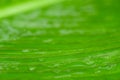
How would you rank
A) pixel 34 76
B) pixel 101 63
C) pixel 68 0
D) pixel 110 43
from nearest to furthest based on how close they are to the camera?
pixel 34 76 → pixel 101 63 → pixel 110 43 → pixel 68 0

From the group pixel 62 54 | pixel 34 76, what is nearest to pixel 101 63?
pixel 62 54

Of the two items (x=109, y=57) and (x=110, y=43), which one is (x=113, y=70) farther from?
(x=110, y=43)

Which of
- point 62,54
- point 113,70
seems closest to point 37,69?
point 62,54

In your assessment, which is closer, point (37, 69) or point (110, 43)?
point (37, 69)

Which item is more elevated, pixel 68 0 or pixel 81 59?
pixel 68 0

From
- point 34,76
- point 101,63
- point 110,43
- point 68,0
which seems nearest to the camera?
point 34,76

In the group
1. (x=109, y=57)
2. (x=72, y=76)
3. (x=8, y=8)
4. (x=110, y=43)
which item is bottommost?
(x=72, y=76)
